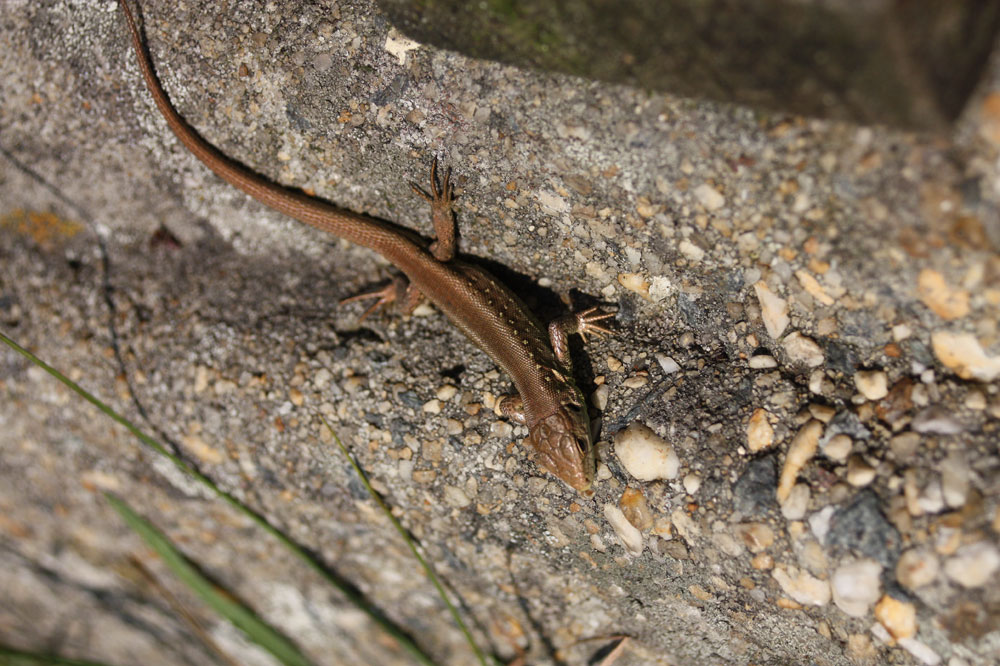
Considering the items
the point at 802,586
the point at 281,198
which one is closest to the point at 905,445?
the point at 802,586

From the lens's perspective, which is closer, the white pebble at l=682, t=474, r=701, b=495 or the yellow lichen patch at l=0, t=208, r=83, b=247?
the white pebble at l=682, t=474, r=701, b=495

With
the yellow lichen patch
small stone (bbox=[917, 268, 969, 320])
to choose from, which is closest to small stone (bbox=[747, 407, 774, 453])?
small stone (bbox=[917, 268, 969, 320])

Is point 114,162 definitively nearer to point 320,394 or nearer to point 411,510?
point 320,394

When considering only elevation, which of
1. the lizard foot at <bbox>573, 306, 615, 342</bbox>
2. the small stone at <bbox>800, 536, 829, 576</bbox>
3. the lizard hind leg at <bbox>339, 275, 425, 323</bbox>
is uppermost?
the lizard hind leg at <bbox>339, 275, 425, 323</bbox>

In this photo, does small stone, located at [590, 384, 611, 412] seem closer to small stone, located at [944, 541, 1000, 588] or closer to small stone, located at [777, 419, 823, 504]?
small stone, located at [777, 419, 823, 504]

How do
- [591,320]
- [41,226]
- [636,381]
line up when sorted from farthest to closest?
[41,226] < [591,320] < [636,381]

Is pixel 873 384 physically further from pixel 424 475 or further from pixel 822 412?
pixel 424 475

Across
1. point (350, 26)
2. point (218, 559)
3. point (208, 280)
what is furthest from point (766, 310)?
point (218, 559)
